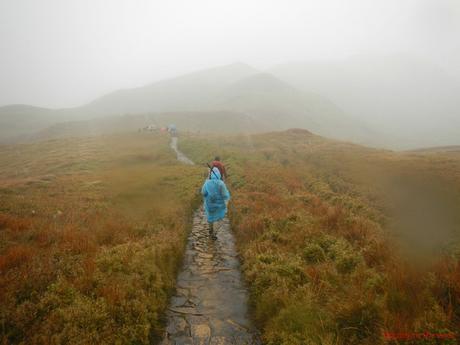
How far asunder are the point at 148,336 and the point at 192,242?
609 centimetres

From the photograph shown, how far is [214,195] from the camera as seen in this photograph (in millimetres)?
12656

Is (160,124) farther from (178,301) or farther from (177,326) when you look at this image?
(177,326)

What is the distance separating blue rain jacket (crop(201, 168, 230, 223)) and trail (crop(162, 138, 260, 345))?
4.44 ft

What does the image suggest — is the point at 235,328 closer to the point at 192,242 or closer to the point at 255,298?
the point at 255,298

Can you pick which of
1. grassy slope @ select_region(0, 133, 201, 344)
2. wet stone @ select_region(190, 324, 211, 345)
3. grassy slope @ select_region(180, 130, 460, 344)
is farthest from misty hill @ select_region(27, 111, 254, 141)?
wet stone @ select_region(190, 324, 211, 345)

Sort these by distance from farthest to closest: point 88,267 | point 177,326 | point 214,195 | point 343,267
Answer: point 214,195
point 343,267
point 88,267
point 177,326

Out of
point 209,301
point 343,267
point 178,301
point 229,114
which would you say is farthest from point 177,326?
point 229,114

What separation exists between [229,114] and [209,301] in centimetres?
10748

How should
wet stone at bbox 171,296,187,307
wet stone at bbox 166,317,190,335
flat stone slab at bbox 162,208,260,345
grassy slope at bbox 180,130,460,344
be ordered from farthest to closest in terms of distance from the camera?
wet stone at bbox 171,296,187,307, wet stone at bbox 166,317,190,335, flat stone slab at bbox 162,208,260,345, grassy slope at bbox 180,130,460,344

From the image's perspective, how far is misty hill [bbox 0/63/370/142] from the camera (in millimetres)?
104938

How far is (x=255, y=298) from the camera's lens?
8.04 meters

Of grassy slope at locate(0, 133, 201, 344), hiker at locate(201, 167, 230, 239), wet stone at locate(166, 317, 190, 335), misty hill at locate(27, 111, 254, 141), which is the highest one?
misty hill at locate(27, 111, 254, 141)

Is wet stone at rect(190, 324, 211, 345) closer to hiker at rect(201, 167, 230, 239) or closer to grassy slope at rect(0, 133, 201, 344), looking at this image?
grassy slope at rect(0, 133, 201, 344)

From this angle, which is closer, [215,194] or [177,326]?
[177,326]
